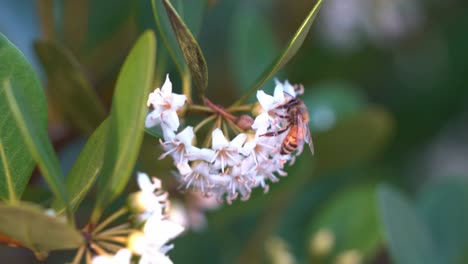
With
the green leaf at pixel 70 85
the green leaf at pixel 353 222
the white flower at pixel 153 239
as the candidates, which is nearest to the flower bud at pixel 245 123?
the white flower at pixel 153 239

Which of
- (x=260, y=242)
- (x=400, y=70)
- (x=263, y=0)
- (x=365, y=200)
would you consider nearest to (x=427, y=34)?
(x=400, y=70)

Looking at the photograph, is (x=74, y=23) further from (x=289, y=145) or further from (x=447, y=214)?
(x=447, y=214)

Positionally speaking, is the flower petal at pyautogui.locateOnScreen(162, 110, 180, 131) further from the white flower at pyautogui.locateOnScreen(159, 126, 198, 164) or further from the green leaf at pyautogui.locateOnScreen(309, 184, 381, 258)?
the green leaf at pyautogui.locateOnScreen(309, 184, 381, 258)

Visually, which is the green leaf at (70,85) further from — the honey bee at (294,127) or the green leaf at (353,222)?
the green leaf at (353,222)

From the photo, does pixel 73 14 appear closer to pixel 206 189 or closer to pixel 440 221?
pixel 206 189

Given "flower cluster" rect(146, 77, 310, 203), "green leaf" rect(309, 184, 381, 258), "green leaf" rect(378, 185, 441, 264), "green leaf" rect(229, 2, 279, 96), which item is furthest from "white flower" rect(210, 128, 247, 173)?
"green leaf" rect(309, 184, 381, 258)

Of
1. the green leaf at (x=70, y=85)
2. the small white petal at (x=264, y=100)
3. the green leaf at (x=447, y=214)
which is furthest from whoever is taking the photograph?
the green leaf at (x=447, y=214)
